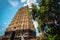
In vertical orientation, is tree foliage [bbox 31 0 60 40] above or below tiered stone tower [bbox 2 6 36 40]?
below

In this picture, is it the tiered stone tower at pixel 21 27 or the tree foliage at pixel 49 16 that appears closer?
the tree foliage at pixel 49 16

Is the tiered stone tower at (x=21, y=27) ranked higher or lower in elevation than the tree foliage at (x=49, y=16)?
higher

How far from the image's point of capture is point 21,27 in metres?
54.7

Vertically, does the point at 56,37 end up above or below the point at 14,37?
below

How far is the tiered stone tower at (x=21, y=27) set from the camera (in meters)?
49.5

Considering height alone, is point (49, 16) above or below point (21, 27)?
below

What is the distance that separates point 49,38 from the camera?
727 inches

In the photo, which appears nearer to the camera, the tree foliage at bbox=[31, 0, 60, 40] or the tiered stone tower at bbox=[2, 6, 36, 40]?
the tree foliage at bbox=[31, 0, 60, 40]

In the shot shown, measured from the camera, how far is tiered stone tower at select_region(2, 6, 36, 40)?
162 feet

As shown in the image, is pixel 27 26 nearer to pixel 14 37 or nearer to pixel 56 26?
pixel 14 37

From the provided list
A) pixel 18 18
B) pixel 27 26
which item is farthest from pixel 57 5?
pixel 18 18

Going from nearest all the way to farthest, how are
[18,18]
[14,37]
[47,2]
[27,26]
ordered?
[47,2]
[14,37]
[27,26]
[18,18]

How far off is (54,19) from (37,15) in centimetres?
216

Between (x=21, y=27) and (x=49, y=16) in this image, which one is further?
(x=21, y=27)
